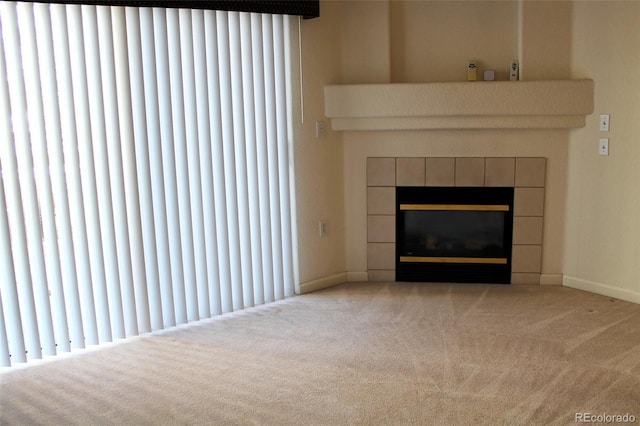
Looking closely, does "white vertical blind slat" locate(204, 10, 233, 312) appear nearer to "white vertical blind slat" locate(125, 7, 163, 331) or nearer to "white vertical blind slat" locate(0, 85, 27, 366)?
"white vertical blind slat" locate(125, 7, 163, 331)

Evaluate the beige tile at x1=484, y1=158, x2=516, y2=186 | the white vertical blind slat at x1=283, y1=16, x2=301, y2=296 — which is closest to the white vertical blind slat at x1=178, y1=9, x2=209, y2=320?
the white vertical blind slat at x1=283, y1=16, x2=301, y2=296

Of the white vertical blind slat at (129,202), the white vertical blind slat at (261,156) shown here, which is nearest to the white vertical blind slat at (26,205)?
→ the white vertical blind slat at (129,202)

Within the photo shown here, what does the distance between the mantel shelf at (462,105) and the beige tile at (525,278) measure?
1030 mm

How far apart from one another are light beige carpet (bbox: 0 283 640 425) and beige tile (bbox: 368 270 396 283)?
1.53ft

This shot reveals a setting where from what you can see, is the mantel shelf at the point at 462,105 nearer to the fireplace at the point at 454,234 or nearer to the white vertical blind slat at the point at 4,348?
the fireplace at the point at 454,234

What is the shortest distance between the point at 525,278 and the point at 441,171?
3.13ft

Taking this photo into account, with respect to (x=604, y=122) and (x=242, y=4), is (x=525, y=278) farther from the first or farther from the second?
(x=242, y=4)

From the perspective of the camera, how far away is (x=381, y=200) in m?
4.41

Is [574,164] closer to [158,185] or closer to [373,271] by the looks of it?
[373,271]

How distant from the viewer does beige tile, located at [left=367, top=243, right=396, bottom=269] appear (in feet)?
14.6

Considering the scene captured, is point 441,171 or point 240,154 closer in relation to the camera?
point 240,154

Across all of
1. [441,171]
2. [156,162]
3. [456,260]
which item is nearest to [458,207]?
[441,171]

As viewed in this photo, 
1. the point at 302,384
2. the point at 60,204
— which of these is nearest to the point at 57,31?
the point at 60,204

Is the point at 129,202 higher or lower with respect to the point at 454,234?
higher
